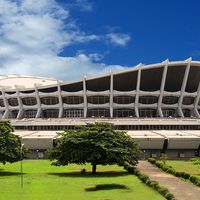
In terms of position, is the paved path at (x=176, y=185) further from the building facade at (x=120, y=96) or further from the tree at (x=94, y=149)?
the building facade at (x=120, y=96)

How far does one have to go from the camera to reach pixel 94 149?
3938 centimetres

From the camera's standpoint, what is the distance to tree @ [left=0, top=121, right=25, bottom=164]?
131 feet

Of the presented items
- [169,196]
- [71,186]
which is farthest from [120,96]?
[169,196]

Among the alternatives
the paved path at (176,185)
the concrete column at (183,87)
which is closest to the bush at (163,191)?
the paved path at (176,185)

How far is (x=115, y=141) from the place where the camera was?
133 feet

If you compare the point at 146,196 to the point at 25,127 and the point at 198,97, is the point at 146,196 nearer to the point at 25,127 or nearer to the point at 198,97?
the point at 25,127

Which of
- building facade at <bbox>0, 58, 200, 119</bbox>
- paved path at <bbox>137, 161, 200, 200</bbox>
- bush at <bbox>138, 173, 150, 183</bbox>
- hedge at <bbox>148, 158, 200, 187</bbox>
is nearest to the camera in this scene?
paved path at <bbox>137, 161, 200, 200</bbox>

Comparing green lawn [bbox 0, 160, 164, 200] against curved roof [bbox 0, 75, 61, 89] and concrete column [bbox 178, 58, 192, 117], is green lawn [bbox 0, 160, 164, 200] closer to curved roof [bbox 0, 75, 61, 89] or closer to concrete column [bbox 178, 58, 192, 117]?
concrete column [bbox 178, 58, 192, 117]

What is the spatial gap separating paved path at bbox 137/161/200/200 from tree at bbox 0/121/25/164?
1176 centimetres

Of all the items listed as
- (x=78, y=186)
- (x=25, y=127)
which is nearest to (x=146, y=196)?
(x=78, y=186)

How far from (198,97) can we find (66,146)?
2166 inches

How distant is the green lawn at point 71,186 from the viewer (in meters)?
26.3

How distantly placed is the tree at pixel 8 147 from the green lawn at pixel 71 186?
1364 millimetres

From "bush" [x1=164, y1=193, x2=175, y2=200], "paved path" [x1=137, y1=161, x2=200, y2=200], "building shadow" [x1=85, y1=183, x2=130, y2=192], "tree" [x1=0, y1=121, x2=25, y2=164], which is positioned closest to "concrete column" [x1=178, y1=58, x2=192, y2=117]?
"paved path" [x1=137, y1=161, x2=200, y2=200]
